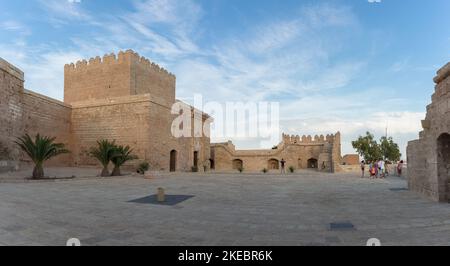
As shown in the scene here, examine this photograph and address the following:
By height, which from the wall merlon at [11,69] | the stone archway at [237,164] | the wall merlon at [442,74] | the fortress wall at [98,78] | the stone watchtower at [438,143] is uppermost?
the fortress wall at [98,78]

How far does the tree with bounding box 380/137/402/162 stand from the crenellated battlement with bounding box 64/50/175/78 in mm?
29045

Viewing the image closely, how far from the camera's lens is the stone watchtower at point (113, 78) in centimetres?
2127

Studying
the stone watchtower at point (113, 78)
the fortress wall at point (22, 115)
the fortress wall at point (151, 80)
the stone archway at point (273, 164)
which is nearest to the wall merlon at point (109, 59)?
the stone watchtower at point (113, 78)

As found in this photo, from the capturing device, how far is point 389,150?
3641 cm

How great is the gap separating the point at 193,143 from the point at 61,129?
9.50 meters

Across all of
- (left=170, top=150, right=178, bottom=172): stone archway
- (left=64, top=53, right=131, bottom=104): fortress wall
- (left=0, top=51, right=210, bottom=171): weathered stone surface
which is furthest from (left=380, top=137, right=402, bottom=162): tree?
(left=64, top=53, right=131, bottom=104): fortress wall

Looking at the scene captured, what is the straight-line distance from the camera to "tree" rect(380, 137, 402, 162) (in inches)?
1430

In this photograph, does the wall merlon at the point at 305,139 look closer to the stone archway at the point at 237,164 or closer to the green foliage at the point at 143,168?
the stone archway at the point at 237,164

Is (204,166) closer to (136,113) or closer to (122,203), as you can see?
(136,113)

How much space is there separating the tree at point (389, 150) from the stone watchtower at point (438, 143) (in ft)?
104

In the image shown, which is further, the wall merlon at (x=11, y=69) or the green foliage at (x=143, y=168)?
the green foliage at (x=143, y=168)

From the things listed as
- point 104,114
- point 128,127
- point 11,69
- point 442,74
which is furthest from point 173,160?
point 442,74

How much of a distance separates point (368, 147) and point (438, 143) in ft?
103
